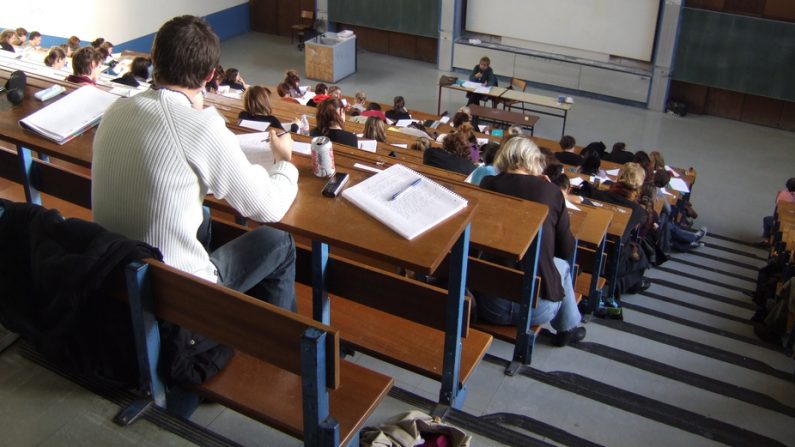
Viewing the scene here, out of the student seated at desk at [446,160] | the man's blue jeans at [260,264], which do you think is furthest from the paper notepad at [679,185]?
the man's blue jeans at [260,264]

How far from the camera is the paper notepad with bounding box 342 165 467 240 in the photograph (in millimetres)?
2318

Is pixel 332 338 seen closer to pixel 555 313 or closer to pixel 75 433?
pixel 75 433

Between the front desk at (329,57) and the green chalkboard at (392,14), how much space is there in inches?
41.3

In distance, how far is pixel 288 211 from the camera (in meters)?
2.41

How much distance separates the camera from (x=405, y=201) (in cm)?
246

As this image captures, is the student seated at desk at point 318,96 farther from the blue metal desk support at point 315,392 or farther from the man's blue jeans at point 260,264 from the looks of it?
the blue metal desk support at point 315,392

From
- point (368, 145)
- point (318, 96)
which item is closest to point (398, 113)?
point (318, 96)

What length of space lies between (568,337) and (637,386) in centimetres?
45

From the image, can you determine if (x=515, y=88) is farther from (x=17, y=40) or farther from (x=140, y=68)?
(x=17, y=40)

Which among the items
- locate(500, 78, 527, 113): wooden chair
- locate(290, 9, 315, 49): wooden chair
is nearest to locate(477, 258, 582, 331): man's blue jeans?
locate(500, 78, 527, 113): wooden chair

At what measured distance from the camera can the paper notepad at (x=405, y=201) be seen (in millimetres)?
2318

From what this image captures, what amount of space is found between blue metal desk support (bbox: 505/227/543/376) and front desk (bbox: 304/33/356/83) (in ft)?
33.4

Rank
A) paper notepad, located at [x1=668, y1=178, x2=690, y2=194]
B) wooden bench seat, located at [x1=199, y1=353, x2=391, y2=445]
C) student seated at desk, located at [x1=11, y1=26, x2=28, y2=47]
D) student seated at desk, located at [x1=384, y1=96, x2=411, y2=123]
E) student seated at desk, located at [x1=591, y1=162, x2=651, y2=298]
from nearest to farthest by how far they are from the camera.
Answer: wooden bench seat, located at [x1=199, y1=353, x2=391, y2=445] → student seated at desk, located at [x1=591, y1=162, x2=651, y2=298] → paper notepad, located at [x1=668, y1=178, x2=690, y2=194] → student seated at desk, located at [x1=384, y1=96, x2=411, y2=123] → student seated at desk, located at [x1=11, y1=26, x2=28, y2=47]

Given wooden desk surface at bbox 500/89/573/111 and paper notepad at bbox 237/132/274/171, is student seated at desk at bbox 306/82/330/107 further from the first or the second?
paper notepad at bbox 237/132/274/171
